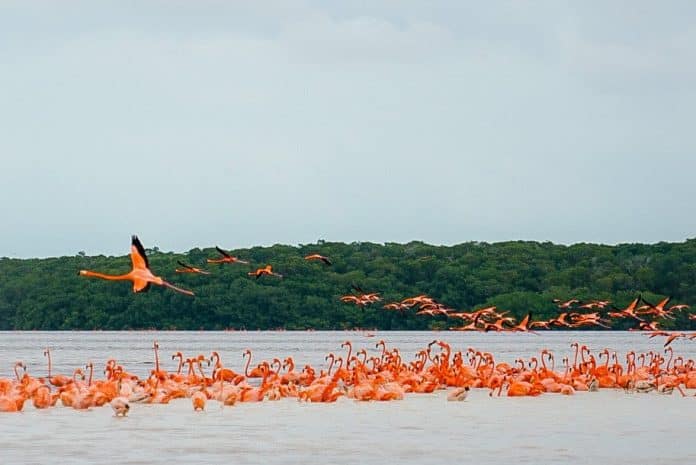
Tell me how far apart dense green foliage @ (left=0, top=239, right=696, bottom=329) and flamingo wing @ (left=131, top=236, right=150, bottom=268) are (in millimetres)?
82144

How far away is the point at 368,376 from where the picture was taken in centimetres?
3147

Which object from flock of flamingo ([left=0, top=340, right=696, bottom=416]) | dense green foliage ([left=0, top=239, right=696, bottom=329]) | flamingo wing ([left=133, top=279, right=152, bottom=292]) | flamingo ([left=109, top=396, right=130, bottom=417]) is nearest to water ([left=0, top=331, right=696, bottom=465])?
flamingo ([left=109, top=396, right=130, bottom=417])

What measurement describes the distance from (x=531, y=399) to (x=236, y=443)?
909 centimetres

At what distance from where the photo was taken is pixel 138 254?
16.1 meters

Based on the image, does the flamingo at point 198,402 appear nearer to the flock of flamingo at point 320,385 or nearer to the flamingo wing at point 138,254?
the flock of flamingo at point 320,385

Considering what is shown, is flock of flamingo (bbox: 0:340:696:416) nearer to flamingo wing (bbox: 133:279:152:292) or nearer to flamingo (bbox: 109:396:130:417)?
flamingo (bbox: 109:396:130:417)

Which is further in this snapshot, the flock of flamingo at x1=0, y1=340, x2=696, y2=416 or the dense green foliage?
the dense green foliage

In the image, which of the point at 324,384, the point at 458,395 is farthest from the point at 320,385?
the point at 458,395

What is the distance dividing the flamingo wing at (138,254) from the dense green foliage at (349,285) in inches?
3234

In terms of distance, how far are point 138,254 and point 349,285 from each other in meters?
87.6

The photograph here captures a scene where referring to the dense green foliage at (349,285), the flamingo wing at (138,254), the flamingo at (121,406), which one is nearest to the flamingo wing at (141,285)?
the flamingo wing at (138,254)

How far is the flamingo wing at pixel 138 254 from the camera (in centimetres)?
1603

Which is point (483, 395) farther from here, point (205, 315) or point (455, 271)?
point (205, 315)

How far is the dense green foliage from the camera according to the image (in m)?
101
